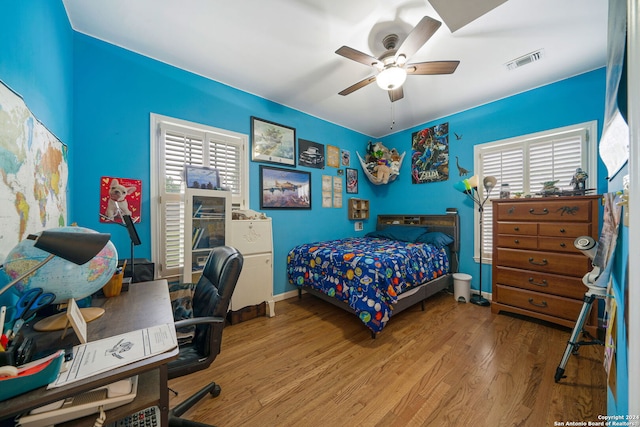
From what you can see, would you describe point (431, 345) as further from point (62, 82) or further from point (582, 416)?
point (62, 82)

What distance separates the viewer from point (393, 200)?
14.0 ft

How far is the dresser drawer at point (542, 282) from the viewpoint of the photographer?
2146mm

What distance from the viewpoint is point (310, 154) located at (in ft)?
11.5

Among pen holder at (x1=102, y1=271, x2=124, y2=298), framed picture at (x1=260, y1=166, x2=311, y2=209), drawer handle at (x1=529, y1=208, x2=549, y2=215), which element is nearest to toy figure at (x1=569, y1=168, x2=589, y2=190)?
drawer handle at (x1=529, y1=208, x2=549, y2=215)

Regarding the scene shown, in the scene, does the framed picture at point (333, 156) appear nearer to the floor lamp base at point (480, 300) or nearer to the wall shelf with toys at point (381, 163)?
the wall shelf with toys at point (381, 163)

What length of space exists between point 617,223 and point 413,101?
2.52 metres

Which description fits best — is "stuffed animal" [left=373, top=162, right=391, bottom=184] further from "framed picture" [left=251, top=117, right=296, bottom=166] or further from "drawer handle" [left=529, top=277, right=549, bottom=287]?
"drawer handle" [left=529, top=277, right=549, bottom=287]

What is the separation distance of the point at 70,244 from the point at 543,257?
11.4 ft

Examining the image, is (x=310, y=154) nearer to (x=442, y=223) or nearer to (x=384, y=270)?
(x=384, y=270)

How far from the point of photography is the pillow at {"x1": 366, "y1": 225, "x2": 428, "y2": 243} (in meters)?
3.46

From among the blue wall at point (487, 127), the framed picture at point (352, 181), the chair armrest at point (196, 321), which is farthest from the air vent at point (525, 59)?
the chair armrest at point (196, 321)

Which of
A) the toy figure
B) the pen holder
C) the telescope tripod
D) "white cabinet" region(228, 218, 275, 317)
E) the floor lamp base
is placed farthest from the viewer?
the floor lamp base

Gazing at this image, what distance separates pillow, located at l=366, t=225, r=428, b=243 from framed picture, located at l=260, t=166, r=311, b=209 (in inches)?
55.0

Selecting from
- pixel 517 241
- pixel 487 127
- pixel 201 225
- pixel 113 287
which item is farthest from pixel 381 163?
pixel 113 287
